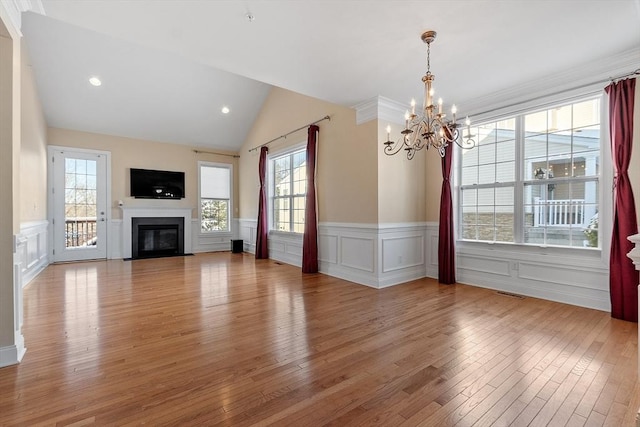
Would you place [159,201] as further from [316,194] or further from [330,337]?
[330,337]

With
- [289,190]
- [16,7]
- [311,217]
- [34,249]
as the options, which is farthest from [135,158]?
[16,7]

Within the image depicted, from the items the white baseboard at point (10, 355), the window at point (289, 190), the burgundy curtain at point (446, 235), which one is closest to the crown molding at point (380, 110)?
the burgundy curtain at point (446, 235)

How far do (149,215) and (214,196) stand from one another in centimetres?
171

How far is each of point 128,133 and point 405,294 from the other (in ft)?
23.7

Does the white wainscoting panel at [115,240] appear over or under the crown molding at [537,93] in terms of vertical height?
under

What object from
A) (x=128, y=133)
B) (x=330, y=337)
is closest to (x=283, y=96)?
(x=128, y=133)

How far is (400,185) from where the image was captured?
4.78 metres

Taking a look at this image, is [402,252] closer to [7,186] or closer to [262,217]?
[262,217]

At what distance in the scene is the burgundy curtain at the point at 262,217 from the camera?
7035 millimetres

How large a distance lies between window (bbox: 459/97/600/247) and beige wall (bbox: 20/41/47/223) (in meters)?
6.68

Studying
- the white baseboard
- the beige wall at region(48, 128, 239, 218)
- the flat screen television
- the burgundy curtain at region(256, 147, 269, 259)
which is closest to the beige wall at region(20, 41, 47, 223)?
the beige wall at region(48, 128, 239, 218)

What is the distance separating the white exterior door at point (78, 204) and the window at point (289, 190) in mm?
3933

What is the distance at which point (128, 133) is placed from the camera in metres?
7.16

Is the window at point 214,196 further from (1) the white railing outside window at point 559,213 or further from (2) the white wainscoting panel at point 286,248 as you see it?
(1) the white railing outside window at point 559,213
